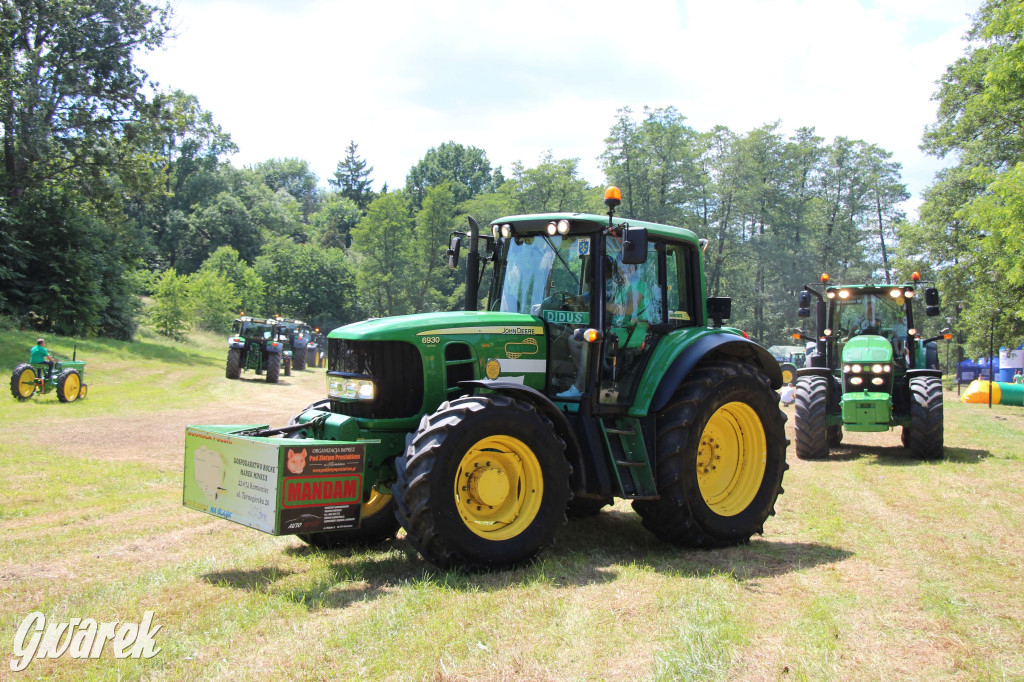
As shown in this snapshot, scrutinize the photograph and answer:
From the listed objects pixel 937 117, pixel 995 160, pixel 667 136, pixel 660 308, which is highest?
pixel 667 136

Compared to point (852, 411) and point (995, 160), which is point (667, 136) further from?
point (852, 411)

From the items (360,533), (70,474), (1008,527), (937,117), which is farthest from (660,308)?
(937,117)

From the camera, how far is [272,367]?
1175 inches

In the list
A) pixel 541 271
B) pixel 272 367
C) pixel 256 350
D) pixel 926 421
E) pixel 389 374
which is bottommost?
pixel 926 421

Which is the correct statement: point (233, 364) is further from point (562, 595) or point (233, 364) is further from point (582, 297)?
point (562, 595)

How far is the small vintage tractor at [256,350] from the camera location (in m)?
29.7

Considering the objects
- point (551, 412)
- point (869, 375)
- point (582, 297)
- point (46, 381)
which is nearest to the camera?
point (551, 412)

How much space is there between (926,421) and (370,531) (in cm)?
878

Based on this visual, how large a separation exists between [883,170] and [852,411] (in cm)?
4593

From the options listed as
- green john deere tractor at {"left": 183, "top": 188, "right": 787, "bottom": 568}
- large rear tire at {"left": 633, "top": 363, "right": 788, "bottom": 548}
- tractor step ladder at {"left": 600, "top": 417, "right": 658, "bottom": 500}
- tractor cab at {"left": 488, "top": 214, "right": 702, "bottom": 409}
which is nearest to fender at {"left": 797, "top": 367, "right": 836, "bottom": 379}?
green john deere tractor at {"left": 183, "top": 188, "right": 787, "bottom": 568}

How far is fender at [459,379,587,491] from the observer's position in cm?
578

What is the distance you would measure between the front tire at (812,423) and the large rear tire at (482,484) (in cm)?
765

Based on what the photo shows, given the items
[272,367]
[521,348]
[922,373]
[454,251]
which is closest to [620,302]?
[521,348]

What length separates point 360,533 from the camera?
6.60 meters
